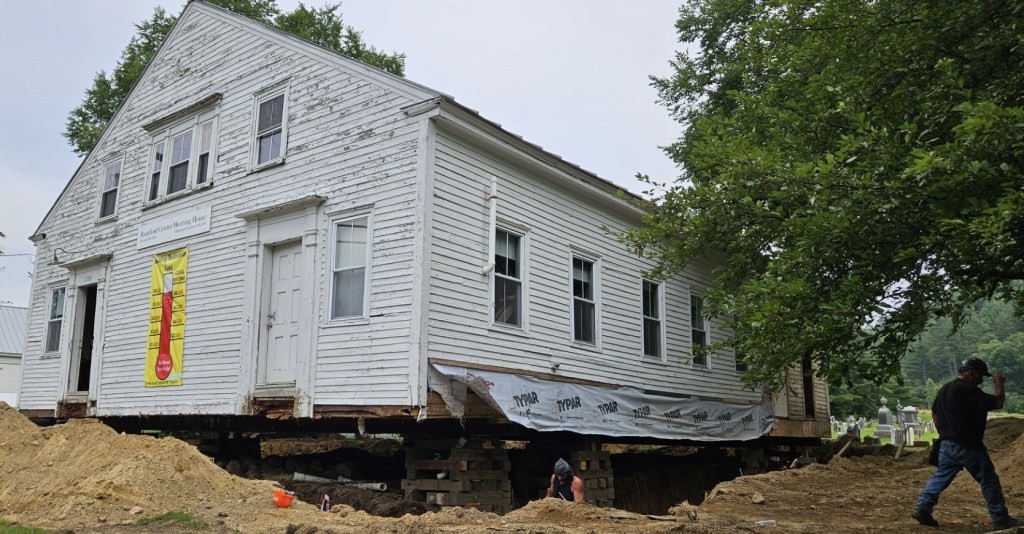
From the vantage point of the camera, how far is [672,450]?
22.8 metres

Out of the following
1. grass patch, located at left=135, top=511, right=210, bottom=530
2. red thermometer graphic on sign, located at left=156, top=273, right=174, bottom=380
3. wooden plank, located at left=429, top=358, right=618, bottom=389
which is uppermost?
red thermometer graphic on sign, located at left=156, top=273, right=174, bottom=380

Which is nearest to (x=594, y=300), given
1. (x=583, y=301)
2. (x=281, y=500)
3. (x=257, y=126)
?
(x=583, y=301)

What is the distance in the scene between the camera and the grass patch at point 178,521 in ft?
30.4

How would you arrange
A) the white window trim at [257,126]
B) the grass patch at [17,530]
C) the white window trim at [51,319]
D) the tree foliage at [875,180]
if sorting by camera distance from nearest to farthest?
the tree foliage at [875,180] < the grass patch at [17,530] < the white window trim at [257,126] < the white window trim at [51,319]

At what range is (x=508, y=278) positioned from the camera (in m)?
13.4

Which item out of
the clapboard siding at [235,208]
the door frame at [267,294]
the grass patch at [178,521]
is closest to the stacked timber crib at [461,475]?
the clapboard siding at [235,208]

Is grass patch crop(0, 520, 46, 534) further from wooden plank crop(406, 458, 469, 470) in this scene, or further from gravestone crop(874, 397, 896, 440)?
gravestone crop(874, 397, 896, 440)

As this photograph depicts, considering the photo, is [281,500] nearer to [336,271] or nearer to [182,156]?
[336,271]

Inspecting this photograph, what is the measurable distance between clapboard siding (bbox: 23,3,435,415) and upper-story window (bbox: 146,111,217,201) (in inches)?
10.5

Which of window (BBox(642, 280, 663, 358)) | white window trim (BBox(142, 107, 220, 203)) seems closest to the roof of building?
white window trim (BBox(142, 107, 220, 203))

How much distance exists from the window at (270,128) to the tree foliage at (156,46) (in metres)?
16.4

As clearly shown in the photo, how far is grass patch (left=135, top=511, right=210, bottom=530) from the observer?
926cm

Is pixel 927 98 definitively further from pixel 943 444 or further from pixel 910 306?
pixel 943 444

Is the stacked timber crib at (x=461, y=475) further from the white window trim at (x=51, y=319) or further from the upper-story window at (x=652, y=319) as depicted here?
the white window trim at (x=51, y=319)
